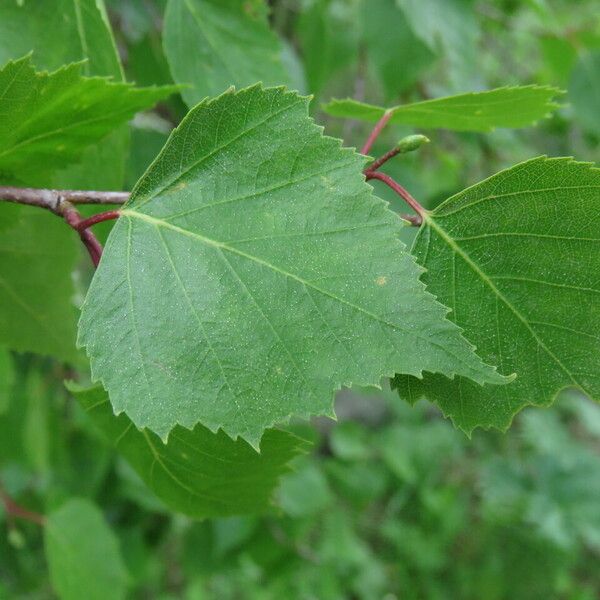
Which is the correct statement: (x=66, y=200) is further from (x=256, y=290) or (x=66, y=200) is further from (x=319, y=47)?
(x=319, y=47)

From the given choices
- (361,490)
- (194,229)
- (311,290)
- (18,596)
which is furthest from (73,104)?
(18,596)

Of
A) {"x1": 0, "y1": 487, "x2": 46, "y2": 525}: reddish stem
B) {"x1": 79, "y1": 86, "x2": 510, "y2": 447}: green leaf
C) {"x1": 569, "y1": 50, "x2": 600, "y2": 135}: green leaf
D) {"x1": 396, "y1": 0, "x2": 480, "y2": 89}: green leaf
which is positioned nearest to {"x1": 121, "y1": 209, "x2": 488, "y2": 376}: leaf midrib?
{"x1": 79, "y1": 86, "x2": 510, "y2": 447}: green leaf

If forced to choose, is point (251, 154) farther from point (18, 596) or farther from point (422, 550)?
point (422, 550)

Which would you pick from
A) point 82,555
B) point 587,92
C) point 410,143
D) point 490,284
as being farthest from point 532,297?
point 587,92

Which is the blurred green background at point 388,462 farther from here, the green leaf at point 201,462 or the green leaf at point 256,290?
the green leaf at point 256,290

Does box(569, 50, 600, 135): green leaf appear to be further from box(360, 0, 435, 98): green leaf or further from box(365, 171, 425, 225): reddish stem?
box(365, 171, 425, 225): reddish stem
